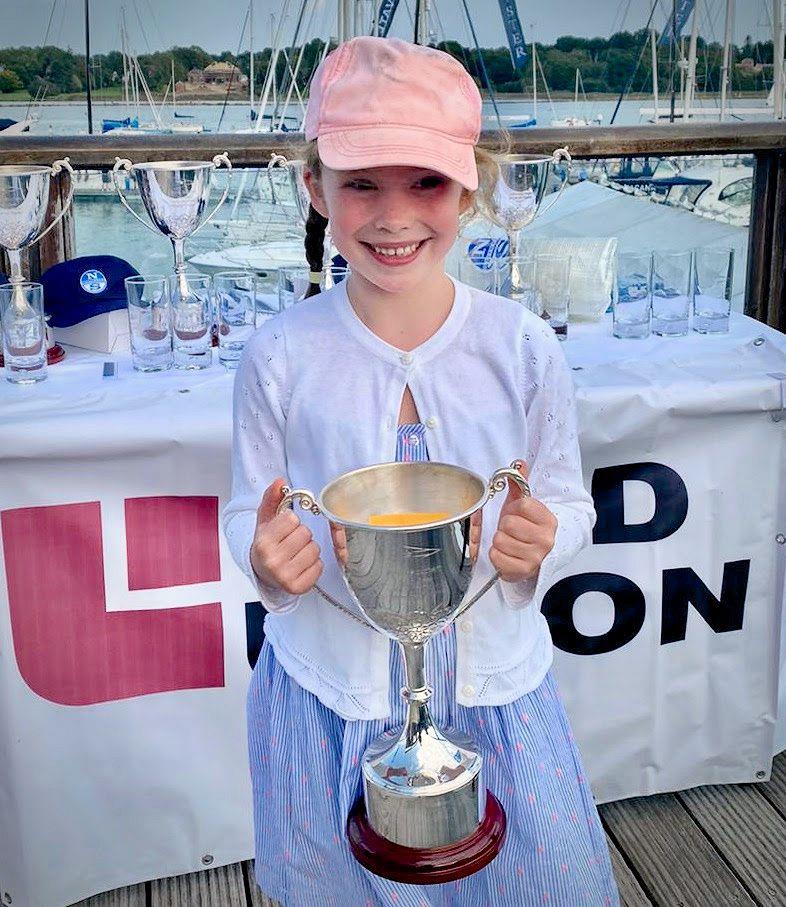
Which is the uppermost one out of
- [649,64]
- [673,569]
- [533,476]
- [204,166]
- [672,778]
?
[649,64]

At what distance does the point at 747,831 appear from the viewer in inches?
76.0

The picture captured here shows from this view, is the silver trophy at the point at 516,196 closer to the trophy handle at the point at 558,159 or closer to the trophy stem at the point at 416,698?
the trophy handle at the point at 558,159

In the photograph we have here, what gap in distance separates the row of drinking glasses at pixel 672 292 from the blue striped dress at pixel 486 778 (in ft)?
3.27

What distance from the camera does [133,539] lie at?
1692mm

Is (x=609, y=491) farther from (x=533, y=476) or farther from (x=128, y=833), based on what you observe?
(x=128, y=833)

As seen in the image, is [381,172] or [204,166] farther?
[204,166]

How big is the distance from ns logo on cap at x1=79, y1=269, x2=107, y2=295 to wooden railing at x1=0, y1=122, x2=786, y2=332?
301 millimetres

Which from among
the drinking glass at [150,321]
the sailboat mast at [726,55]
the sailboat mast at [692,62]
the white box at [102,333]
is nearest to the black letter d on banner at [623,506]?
the drinking glass at [150,321]

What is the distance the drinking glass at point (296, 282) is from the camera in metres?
1.85

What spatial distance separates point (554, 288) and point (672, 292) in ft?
0.80

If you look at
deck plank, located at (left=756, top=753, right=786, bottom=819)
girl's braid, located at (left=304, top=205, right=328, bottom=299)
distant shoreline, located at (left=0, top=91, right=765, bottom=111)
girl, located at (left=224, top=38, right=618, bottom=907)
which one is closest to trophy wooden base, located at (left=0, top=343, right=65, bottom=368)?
girl's braid, located at (left=304, top=205, right=328, bottom=299)

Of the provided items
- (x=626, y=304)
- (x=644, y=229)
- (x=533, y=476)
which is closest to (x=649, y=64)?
(x=644, y=229)

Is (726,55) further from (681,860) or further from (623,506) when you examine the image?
(681,860)

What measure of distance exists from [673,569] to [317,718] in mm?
968
